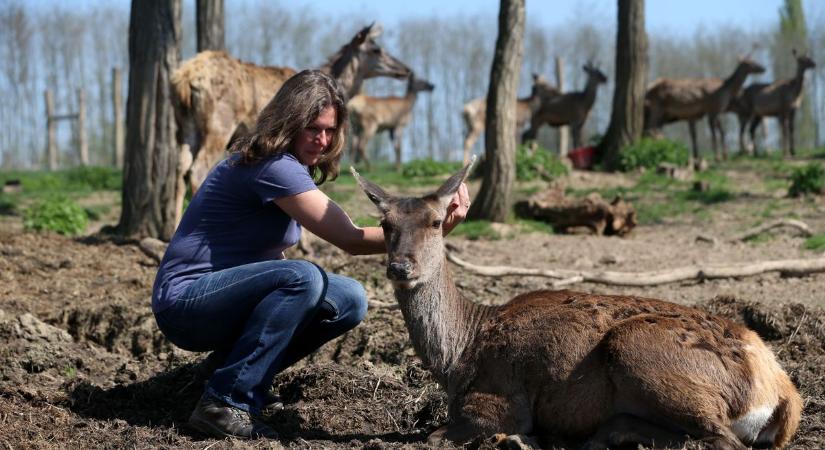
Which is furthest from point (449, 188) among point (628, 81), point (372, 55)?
point (628, 81)

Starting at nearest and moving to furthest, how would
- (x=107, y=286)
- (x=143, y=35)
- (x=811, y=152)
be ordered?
1. (x=107, y=286)
2. (x=143, y=35)
3. (x=811, y=152)

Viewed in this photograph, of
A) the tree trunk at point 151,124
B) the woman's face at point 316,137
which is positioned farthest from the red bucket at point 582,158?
the woman's face at point 316,137

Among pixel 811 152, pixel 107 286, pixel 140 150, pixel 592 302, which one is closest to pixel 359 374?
pixel 592 302

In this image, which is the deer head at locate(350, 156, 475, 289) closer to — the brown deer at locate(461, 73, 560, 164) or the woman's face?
the woman's face

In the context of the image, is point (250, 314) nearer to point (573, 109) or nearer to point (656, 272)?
point (656, 272)

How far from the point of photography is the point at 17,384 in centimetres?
595

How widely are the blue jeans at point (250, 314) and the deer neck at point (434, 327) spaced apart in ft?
1.64

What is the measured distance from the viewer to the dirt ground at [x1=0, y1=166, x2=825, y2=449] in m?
5.25

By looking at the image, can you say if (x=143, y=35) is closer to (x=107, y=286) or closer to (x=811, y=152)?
(x=107, y=286)

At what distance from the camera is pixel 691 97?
23.2m

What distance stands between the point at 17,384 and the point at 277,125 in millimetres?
2397

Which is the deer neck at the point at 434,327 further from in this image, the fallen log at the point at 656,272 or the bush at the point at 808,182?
the bush at the point at 808,182

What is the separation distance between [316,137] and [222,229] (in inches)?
27.4

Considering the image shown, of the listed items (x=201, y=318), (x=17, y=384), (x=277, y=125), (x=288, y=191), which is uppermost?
(x=277, y=125)
